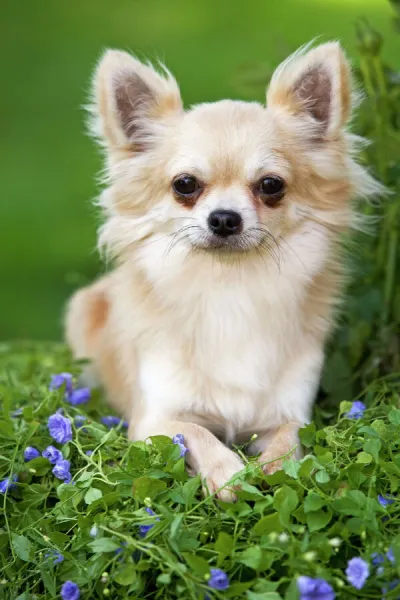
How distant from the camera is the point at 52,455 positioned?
264 cm

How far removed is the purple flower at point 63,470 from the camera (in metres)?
2.56

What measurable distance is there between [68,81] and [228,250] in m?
4.81

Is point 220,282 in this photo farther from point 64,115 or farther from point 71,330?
point 64,115

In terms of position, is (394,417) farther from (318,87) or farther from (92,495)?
(318,87)

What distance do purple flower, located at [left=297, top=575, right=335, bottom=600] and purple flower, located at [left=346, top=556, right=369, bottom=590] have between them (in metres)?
0.06

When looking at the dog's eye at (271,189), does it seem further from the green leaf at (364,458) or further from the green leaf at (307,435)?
the green leaf at (364,458)

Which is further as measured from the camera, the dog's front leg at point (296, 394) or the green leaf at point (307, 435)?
the dog's front leg at point (296, 394)

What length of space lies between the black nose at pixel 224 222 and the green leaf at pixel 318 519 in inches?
34.1

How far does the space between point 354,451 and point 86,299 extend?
66.6 inches

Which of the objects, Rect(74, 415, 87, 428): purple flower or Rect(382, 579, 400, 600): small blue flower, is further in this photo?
Rect(74, 415, 87, 428): purple flower

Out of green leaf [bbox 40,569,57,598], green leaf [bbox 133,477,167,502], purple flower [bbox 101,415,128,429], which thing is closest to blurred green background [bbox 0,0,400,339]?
purple flower [bbox 101,415,128,429]

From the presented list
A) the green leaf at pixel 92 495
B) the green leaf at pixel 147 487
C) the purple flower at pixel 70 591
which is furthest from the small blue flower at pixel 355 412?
the purple flower at pixel 70 591

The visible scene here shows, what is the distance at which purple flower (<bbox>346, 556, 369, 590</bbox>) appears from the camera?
193cm

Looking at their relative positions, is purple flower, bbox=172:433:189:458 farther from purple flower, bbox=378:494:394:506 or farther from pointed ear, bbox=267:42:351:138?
pointed ear, bbox=267:42:351:138
